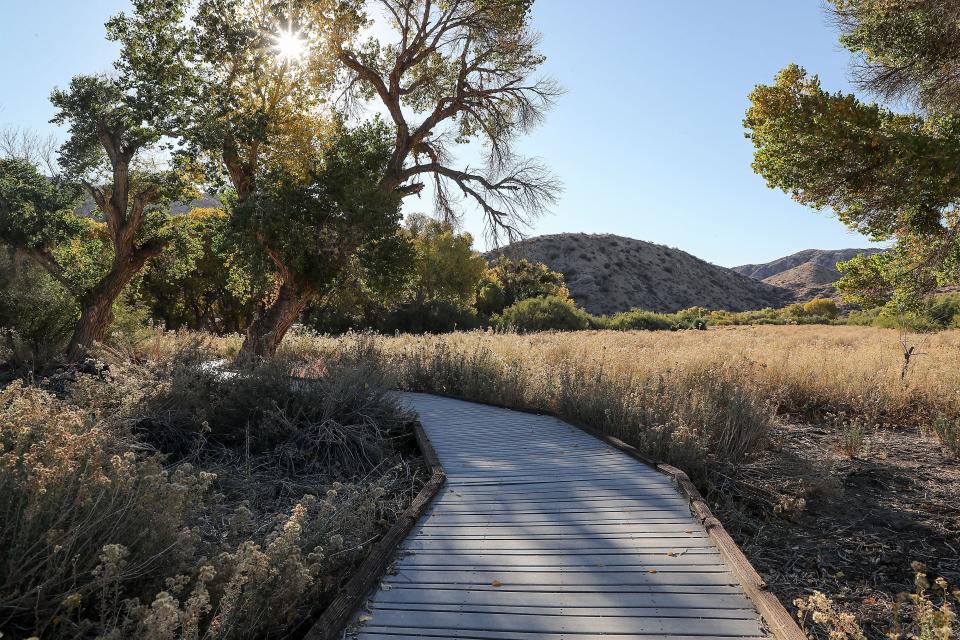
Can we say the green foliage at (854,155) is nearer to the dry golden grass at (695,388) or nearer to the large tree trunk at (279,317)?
the dry golden grass at (695,388)

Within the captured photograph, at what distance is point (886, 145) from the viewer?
328 inches

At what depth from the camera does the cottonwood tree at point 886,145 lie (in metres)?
8.29

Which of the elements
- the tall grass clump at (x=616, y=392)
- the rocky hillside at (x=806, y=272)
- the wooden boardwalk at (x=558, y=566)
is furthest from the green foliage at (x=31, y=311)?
the rocky hillside at (x=806, y=272)

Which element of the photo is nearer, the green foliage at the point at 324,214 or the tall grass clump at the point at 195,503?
the tall grass clump at the point at 195,503

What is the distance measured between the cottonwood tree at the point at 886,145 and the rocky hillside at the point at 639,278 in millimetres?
46091

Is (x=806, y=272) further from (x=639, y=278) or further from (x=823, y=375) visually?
(x=823, y=375)

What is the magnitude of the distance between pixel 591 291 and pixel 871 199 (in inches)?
1983

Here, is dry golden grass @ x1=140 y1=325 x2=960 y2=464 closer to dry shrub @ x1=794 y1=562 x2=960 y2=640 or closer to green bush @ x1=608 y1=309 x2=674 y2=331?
dry shrub @ x1=794 y1=562 x2=960 y2=640

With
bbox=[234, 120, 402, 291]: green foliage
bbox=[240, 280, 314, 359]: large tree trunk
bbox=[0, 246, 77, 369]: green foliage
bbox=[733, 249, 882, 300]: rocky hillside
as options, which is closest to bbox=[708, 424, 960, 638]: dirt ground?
bbox=[234, 120, 402, 291]: green foliage

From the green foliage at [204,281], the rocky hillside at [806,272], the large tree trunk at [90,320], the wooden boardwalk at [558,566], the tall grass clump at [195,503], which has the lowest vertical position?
the wooden boardwalk at [558,566]

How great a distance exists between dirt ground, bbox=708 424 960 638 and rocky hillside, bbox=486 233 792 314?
160 feet

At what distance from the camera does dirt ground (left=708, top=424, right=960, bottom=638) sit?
4262mm

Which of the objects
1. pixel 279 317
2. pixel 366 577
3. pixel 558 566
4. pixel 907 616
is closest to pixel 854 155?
pixel 907 616

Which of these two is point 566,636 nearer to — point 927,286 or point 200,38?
point 927,286
